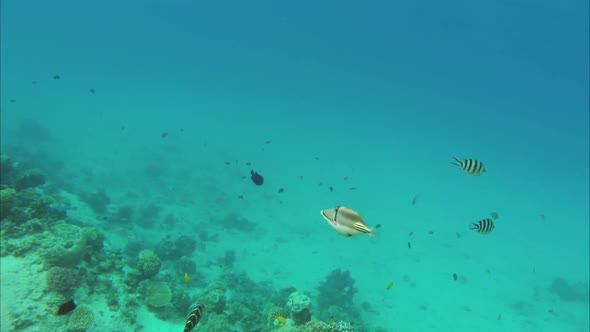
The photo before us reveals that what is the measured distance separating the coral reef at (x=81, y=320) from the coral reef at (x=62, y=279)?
63cm

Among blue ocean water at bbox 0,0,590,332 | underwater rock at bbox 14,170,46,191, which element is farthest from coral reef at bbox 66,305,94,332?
underwater rock at bbox 14,170,46,191

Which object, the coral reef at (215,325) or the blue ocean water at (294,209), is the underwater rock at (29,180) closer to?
the blue ocean water at (294,209)

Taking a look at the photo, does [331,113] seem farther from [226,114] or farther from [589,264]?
[589,264]

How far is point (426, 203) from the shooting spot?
136ft

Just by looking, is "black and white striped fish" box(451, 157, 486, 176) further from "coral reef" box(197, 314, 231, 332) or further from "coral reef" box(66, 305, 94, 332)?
"coral reef" box(66, 305, 94, 332)

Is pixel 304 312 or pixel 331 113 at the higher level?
pixel 331 113

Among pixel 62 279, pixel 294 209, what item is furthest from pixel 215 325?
pixel 294 209

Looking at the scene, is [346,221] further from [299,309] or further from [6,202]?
[6,202]

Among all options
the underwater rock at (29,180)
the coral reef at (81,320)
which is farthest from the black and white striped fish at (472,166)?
the underwater rock at (29,180)

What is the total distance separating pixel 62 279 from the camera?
8070 millimetres

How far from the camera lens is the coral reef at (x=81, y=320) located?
7.62 meters

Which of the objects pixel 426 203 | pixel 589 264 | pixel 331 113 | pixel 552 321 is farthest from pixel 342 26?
pixel 552 321

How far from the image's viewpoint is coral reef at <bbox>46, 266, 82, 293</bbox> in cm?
800

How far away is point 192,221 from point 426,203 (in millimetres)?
30427
